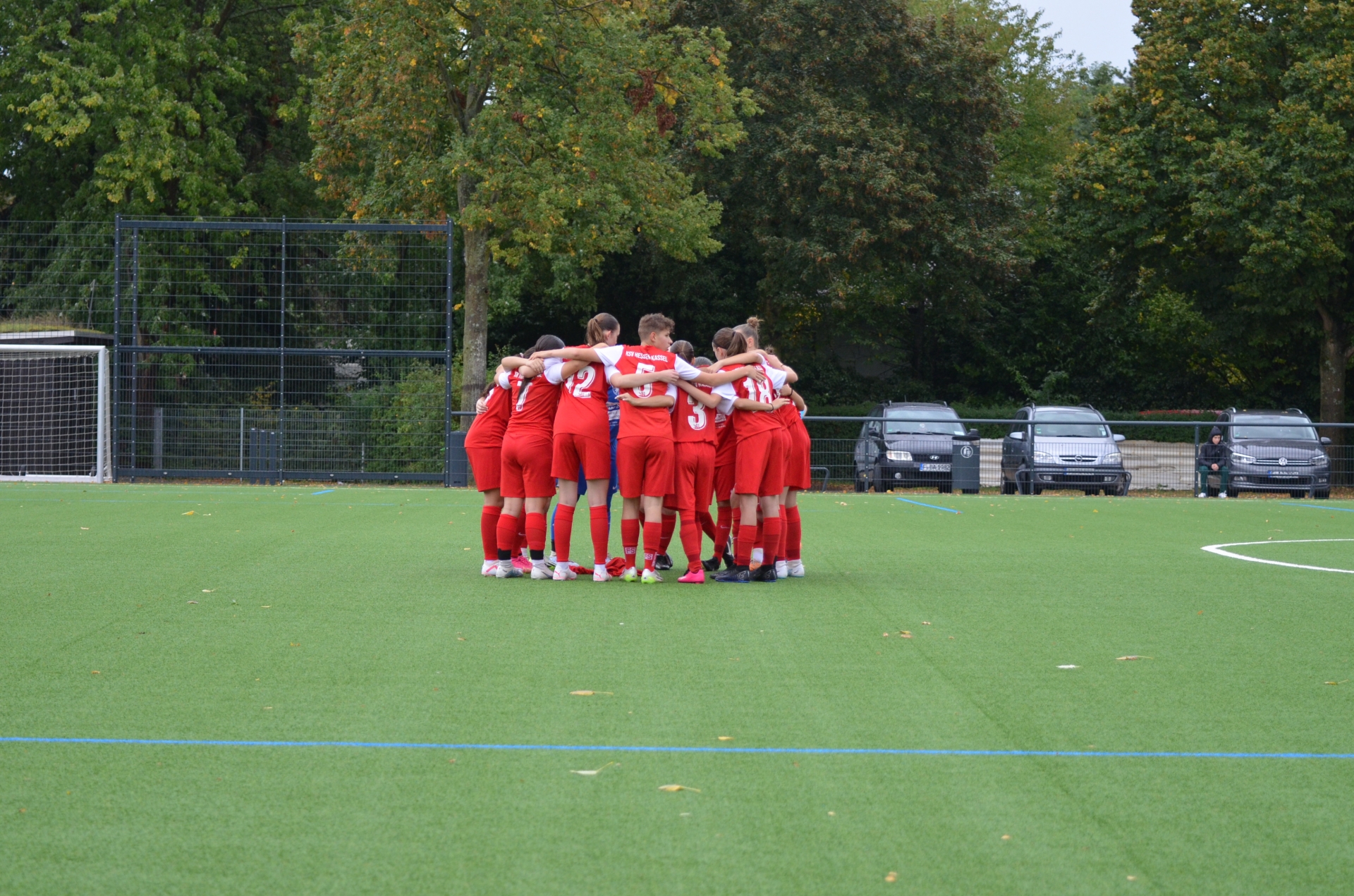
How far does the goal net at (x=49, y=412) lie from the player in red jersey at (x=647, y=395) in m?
17.1

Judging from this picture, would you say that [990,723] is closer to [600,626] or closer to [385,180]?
[600,626]

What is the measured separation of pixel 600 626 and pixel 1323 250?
26.0m

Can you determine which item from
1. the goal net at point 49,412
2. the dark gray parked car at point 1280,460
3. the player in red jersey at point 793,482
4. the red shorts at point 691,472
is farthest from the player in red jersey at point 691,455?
the goal net at point 49,412

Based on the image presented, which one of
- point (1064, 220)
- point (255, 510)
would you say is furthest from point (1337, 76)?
point (255, 510)

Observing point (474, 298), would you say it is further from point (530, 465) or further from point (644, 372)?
point (644, 372)

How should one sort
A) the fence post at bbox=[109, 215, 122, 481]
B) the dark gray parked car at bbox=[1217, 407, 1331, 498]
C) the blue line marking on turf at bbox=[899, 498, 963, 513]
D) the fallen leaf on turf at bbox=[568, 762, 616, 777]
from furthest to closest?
the dark gray parked car at bbox=[1217, 407, 1331, 498], the fence post at bbox=[109, 215, 122, 481], the blue line marking on turf at bbox=[899, 498, 963, 513], the fallen leaf on turf at bbox=[568, 762, 616, 777]

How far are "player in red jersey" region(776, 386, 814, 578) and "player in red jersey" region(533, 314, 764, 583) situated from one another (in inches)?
31.4

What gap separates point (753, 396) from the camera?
31.7 feet

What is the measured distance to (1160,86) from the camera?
105ft

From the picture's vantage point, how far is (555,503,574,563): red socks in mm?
9961

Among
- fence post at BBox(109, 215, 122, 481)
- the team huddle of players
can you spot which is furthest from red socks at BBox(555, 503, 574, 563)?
fence post at BBox(109, 215, 122, 481)

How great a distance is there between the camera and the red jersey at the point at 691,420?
9.63 metres

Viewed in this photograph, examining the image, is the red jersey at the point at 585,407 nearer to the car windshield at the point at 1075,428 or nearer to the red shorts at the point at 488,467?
the red shorts at the point at 488,467

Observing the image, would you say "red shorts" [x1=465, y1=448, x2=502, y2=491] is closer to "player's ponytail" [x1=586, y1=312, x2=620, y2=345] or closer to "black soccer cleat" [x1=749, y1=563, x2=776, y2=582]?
"player's ponytail" [x1=586, y1=312, x2=620, y2=345]
